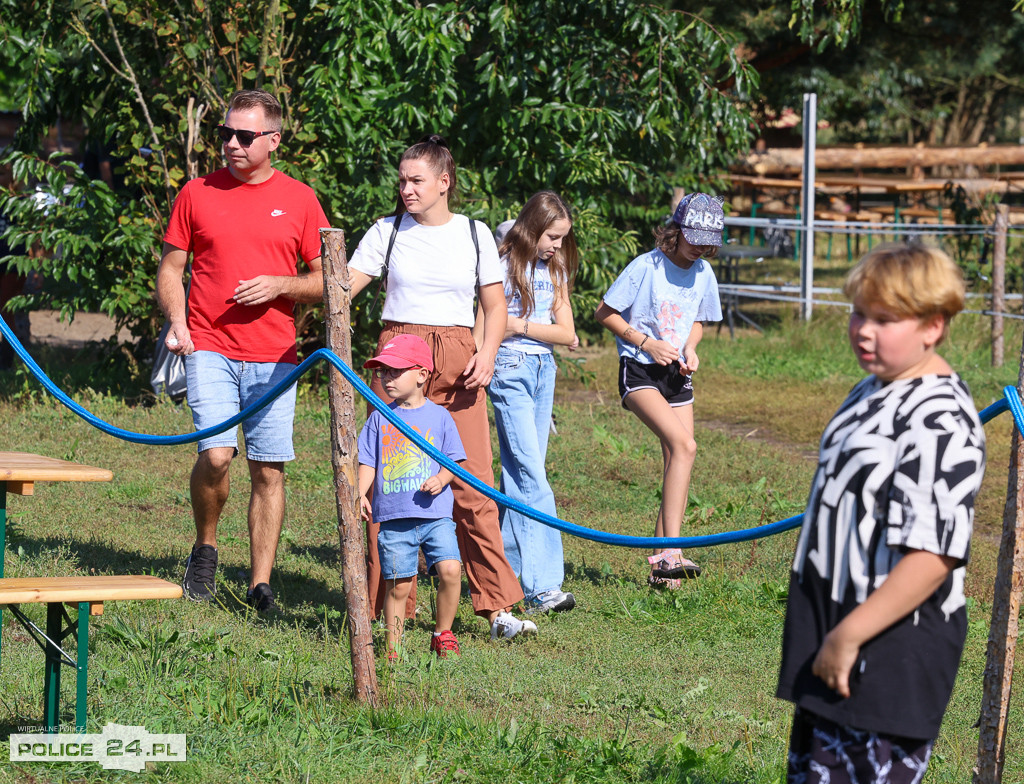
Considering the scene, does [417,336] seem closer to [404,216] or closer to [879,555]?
[404,216]

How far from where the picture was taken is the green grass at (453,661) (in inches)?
141

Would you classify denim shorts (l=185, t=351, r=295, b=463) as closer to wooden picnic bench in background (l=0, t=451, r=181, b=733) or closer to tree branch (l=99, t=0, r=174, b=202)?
wooden picnic bench in background (l=0, t=451, r=181, b=733)

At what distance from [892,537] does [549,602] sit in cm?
302

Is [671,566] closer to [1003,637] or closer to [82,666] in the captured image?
[1003,637]

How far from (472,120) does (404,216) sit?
189 inches

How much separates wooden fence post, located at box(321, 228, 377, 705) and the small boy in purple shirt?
450 mm

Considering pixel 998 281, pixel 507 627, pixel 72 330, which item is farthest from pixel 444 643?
pixel 72 330

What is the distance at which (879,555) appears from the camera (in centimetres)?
247

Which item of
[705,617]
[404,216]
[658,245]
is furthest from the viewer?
[658,245]

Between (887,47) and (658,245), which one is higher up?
(887,47)

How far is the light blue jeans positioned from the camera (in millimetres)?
5273

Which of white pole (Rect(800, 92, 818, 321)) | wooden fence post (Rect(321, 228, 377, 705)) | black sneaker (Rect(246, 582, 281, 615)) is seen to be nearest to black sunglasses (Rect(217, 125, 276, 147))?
wooden fence post (Rect(321, 228, 377, 705))

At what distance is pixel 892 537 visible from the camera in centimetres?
239

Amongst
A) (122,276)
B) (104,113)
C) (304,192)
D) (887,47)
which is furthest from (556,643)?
(887,47)
